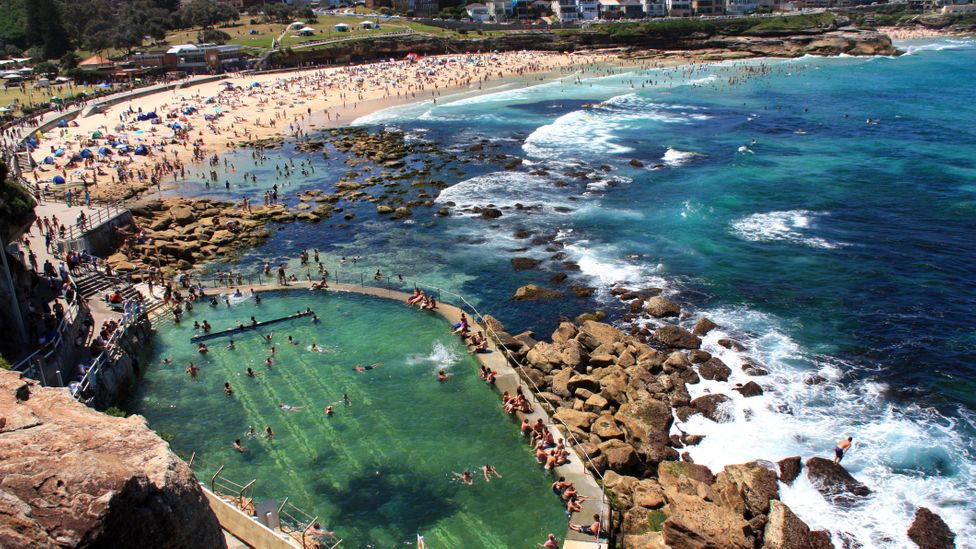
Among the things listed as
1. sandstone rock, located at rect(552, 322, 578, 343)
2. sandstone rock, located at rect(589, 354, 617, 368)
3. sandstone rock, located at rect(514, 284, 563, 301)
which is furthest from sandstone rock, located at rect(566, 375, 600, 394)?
sandstone rock, located at rect(514, 284, 563, 301)

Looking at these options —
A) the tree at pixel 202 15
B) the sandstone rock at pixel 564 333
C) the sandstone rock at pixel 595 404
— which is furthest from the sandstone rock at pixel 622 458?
the tree at pixel 202 15

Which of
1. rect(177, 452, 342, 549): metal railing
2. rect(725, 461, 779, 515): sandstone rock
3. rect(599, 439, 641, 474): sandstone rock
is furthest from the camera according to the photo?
rect(599, 439, 641, 474): sandstone rock

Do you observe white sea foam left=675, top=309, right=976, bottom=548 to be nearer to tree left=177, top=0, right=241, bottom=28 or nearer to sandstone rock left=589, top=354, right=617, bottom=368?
sandstone rock left=589, top=354, right=617, bottom=368

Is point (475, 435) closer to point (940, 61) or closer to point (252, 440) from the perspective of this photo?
point (252, 440)

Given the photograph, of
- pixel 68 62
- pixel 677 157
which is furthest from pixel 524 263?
pixel 68 62

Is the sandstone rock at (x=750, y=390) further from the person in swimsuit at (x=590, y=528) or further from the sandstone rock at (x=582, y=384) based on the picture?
the person in swimsuit at (x=590, y=528)

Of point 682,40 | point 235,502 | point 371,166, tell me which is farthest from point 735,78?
point 235,502

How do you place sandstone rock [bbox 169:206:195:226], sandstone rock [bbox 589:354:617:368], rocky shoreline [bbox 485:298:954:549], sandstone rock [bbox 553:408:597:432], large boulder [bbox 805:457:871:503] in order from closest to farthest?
rocky shoreline [bbox 485:298:954:549] < large boulder [bbox 805:457:871:503] < sandstone rock [bbox 553:408:597:432] < sandstone rock [bbox 589:354:617:368] < sandstone rock [bbox 169:206:195:226]

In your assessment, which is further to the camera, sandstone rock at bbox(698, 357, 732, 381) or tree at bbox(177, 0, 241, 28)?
tree at bbox(177, 0, 241, 28)
